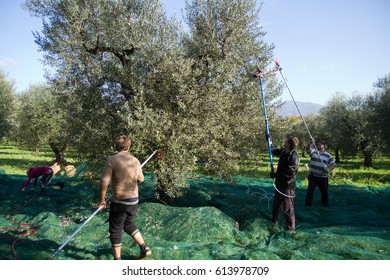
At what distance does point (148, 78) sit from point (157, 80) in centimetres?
27

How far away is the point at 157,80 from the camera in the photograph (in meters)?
9.67

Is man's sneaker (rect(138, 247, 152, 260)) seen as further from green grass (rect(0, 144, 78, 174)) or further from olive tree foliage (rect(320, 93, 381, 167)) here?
olive tree foliage (rect(320, 93, 381, 167))

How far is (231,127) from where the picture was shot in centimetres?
1118

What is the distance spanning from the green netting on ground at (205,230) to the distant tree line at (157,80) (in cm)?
146

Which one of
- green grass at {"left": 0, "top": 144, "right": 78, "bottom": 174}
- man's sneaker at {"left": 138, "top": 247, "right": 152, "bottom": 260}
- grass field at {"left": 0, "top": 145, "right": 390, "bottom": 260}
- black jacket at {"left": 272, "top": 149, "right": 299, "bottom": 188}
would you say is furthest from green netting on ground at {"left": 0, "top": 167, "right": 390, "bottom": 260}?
green grass at {"left": 0, "top": 144, "right": 78, "bottom": 174}

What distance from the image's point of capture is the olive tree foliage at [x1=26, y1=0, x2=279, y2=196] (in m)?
9.10

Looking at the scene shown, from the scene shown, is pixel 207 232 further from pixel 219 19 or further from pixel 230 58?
pixel 219 19

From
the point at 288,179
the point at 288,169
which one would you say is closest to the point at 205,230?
the point at 288,179

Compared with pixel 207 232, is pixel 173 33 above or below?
above

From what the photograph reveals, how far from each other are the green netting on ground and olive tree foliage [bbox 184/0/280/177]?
1838 mm

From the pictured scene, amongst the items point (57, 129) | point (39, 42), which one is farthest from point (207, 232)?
point (57, 129)

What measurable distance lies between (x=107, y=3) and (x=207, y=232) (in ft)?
23.9

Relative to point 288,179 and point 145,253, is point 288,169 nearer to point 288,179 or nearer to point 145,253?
point 288,179

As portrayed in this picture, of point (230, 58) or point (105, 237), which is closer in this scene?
point (105, 237)
